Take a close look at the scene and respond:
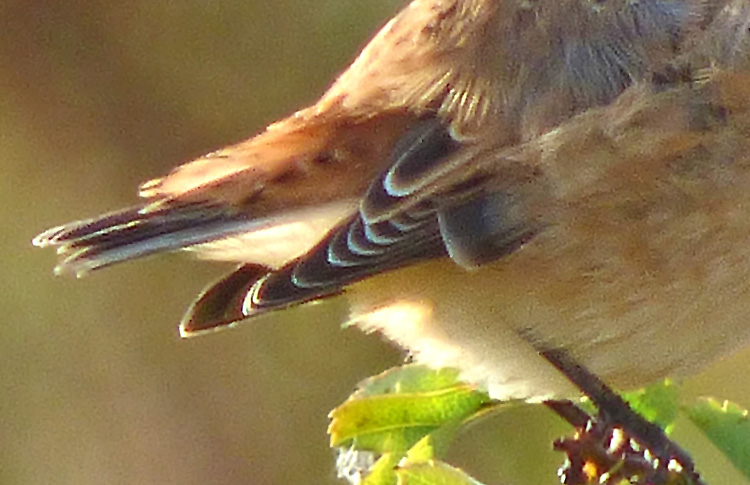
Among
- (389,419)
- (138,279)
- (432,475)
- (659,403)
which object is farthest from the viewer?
(138,279)

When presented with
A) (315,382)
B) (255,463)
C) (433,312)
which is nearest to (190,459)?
(255,463)

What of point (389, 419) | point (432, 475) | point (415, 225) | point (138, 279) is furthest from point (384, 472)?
point (138, 279)

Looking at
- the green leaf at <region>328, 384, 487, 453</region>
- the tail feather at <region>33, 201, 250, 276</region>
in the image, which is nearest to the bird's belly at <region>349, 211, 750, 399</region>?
the green leaf at <region>328, 384, 487, 453</region>

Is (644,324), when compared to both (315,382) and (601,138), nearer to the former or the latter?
(601,138)

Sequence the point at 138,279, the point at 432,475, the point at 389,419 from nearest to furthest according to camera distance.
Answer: the point at 432,475 < the point at 389,419 < the point at 138,279

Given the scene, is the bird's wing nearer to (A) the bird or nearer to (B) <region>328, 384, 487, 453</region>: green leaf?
(A) the bird

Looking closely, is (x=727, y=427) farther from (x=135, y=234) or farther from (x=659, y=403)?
(x=135, y=234)
